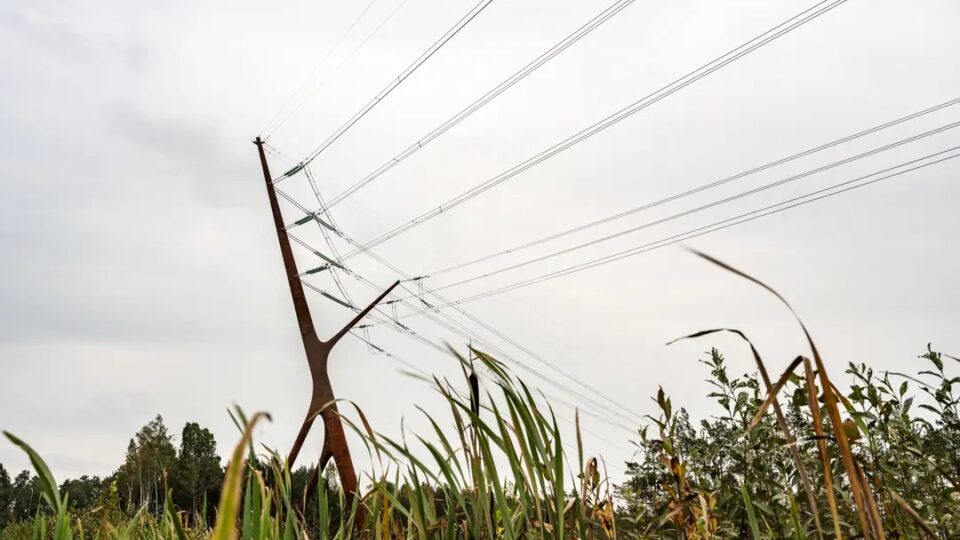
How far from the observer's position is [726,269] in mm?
801

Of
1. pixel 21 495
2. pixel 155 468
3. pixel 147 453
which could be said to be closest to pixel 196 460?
pixel 147 453

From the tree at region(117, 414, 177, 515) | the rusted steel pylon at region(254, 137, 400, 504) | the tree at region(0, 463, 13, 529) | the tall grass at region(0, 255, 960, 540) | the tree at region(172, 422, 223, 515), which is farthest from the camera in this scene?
the tree at region(0, 463, 13, 529)

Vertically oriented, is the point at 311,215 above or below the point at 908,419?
above

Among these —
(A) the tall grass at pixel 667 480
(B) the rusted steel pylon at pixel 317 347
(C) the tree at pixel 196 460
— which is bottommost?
(A) the tall grass at pixel 667 480

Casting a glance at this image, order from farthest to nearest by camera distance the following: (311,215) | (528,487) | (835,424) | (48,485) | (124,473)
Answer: (124,473), (311,215), (528,487), (48,485), (835,424)

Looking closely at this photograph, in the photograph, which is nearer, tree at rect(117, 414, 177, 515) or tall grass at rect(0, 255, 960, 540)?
tall grass at rect(0, 255, 960, 540)

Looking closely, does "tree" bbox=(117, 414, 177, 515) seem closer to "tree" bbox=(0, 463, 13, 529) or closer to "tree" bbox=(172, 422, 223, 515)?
"tree" bbox=(172, 422, 223, 515)

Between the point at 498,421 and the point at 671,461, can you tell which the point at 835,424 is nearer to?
the point at 498,421

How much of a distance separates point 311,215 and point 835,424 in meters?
22.8

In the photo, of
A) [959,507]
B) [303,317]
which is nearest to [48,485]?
[959,507]

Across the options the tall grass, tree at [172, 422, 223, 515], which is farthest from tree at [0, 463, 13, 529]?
the tall grass

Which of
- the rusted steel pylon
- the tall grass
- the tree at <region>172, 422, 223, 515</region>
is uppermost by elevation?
the tree at <region>172, 422, 223, 515</region>

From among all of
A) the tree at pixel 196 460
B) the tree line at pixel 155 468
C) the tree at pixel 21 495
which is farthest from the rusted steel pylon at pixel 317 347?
the tree at pixel 21 495

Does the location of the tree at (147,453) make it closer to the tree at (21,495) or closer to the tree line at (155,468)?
the tree line at (155,468)
